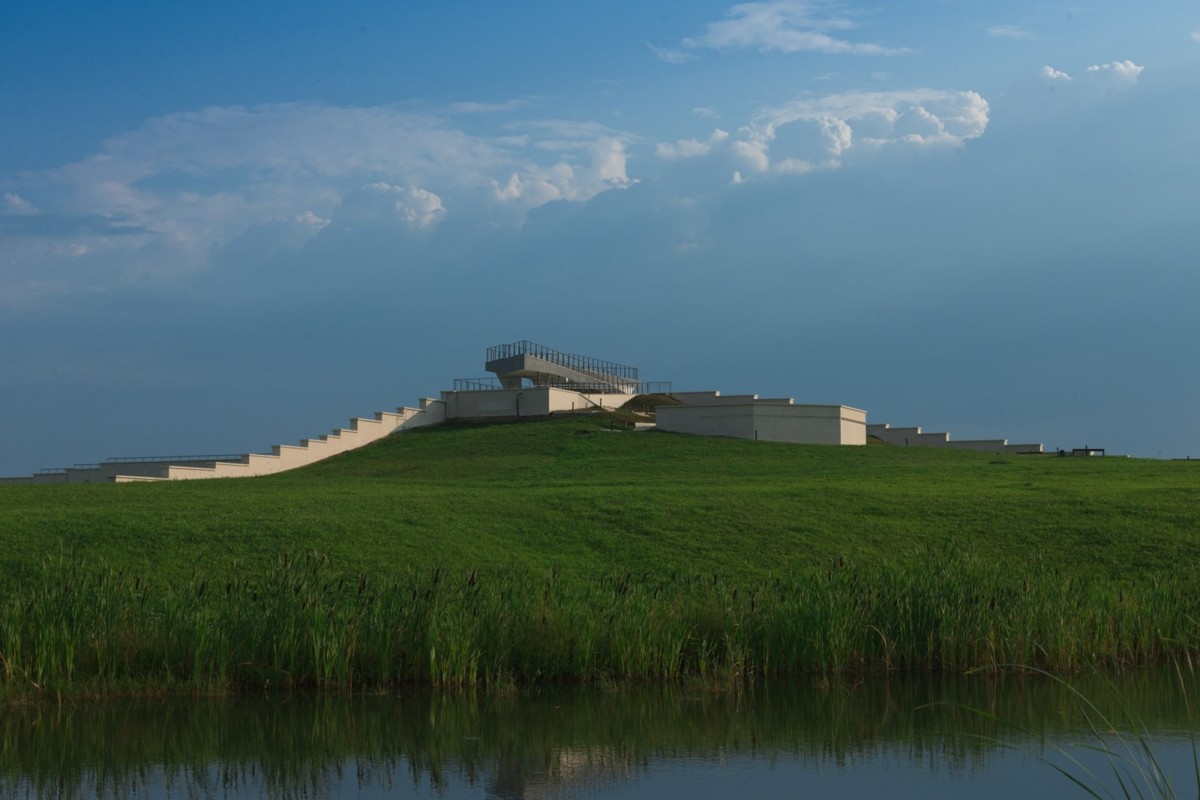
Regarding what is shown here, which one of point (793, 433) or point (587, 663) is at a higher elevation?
point (793, 433)

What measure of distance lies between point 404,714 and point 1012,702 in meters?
6.84

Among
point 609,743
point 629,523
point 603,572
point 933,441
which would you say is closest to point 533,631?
point 609,743

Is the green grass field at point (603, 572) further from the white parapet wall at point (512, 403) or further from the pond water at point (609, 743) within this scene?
the white parapet wall at point (512, 403)

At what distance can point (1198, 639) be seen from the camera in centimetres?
1747

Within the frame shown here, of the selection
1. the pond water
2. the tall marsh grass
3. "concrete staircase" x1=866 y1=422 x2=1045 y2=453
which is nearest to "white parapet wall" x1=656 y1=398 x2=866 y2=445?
"concrete staircase" x1=866 y1=422 x2=1045 y2=453

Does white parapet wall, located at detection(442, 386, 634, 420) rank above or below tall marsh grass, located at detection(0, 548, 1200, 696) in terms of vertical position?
above

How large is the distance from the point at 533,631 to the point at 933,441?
53067 millimetres

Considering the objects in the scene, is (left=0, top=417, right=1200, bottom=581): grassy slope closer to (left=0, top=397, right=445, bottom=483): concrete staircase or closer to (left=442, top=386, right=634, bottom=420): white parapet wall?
(left=0, top=397, right=445, bottom=483): concrete staircase

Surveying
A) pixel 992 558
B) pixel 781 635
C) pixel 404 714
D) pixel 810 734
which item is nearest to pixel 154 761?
pixel 404 714

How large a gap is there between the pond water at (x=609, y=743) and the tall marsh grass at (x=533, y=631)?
15.6 inches

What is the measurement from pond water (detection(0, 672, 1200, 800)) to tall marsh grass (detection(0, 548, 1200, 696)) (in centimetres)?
40

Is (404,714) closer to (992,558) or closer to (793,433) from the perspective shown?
(992,558)

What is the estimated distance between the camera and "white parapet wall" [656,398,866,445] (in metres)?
56.6

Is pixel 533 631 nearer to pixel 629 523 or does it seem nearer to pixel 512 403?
pixel 629 523
